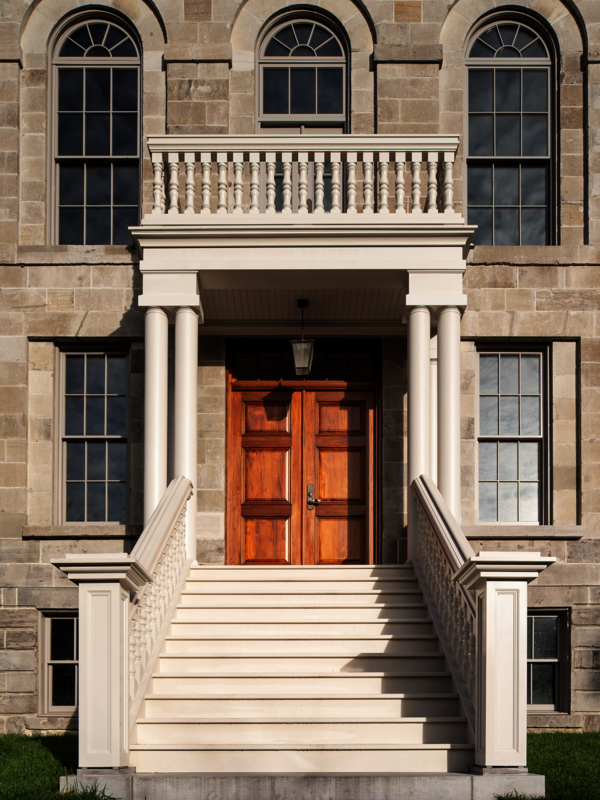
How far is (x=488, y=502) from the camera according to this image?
35.0 ft

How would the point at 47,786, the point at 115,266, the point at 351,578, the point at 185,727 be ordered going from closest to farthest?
the point at 47,786, the point at 185,727, the point at 351,578, the point at 115,266

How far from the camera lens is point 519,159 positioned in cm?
1097

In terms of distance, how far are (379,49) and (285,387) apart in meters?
4.23

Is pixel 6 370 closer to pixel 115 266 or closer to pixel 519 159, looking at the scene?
pixel 115 266

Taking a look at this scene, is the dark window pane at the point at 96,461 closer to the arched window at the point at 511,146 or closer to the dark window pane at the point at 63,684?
the dark window pane at the point at 63,684

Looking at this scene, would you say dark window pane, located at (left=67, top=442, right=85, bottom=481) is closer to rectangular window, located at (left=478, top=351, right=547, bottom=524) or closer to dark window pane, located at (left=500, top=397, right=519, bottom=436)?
rectangular window, located at (left=478, top=351, right=547, bottom=524)

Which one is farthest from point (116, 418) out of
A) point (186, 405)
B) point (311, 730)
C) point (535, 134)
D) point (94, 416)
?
point (535, 134)

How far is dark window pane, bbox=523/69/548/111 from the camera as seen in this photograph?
36.3ft

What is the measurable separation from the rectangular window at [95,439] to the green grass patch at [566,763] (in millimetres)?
5281

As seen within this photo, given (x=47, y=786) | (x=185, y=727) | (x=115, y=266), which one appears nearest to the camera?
(x=47, y=786)

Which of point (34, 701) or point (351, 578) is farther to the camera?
point (34, 701)

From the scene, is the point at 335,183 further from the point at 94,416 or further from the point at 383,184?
the point at 94,416

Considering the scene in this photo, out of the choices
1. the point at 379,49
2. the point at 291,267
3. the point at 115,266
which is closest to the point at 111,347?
the point at 115,266

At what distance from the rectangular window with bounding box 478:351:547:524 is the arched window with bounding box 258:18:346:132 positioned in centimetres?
357
